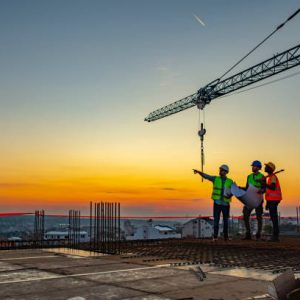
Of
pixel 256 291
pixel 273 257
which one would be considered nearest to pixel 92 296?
pixel 256 291

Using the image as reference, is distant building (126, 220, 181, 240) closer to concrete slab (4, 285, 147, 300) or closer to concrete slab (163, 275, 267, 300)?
concrete slab (163, 275, 267, 300)

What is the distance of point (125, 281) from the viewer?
21.5ft

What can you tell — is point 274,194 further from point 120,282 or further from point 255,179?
point 120,282

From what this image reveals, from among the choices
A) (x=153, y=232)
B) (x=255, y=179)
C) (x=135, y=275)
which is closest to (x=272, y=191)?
(x=255, y=179)

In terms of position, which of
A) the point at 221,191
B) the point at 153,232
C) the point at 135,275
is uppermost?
the point at 221,191

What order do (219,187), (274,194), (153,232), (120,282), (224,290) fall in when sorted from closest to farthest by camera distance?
(224,290) → (120,282) → (274,194) → (219,187) → (153,232)

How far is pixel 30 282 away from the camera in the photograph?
6531mm

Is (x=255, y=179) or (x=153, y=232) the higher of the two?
(x=255, y=179)

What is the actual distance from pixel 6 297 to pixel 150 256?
5373 mm

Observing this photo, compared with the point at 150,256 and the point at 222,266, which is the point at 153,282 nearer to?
the point at 222,266

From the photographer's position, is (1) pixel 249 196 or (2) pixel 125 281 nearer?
(2) pixel 125 281

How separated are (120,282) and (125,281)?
12cm

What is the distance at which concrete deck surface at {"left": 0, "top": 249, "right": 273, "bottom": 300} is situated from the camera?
548cm

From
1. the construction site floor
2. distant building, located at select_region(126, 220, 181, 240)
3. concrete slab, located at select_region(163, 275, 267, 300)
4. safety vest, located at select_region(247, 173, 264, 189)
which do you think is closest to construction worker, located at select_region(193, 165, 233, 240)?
safety vest, located at select_region(247, 173, 264, 189)
